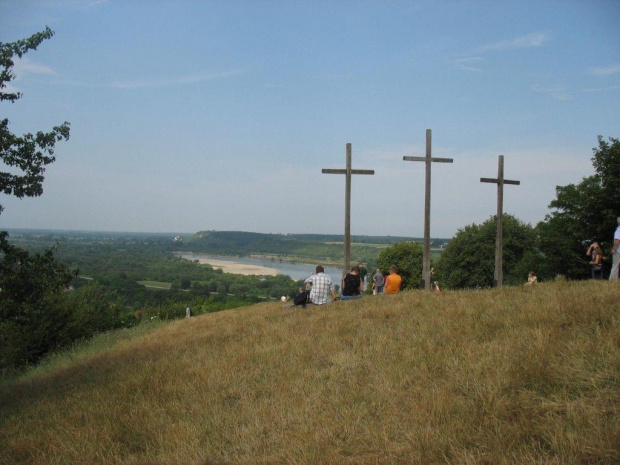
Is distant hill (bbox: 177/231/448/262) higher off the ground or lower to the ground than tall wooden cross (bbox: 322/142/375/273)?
lower

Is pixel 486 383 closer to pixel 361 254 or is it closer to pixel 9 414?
pixel 9 414

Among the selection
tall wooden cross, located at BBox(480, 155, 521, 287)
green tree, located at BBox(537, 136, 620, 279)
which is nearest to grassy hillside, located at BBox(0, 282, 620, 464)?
tall wooden cross, located at BBox(480, 155, 521, 287)

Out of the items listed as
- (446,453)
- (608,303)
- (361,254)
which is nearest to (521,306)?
(608,303)

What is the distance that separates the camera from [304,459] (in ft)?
15.7

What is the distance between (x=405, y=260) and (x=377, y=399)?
6400 centimetres

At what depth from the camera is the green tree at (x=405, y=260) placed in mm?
67375

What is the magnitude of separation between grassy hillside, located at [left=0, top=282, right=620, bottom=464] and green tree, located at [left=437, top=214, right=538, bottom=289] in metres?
51.7

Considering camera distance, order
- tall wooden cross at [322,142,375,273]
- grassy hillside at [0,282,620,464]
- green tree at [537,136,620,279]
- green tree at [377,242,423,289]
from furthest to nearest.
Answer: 1. green tree at [377,242,423,289]
2. green tree at [537,136,620,279]
3. tall wooden cross at [322,142,375,273]
4. grassy hillside at [0,282,620,464]

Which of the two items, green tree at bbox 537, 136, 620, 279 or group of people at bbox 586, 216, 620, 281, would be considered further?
green tree at bbox 537, 136, 620, 279

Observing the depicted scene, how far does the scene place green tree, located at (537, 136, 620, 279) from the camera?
32.7 metres

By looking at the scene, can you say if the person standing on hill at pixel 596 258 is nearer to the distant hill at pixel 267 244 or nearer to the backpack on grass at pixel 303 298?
the backpack on grass at pixel 303 298

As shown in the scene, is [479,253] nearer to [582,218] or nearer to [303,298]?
[582,218]

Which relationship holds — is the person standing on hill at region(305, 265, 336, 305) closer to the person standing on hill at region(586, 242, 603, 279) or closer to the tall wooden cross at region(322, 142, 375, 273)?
the tall wooden cross at region(322, 142, 375, 273)

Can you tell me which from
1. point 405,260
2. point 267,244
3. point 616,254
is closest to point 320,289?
point 616,254
